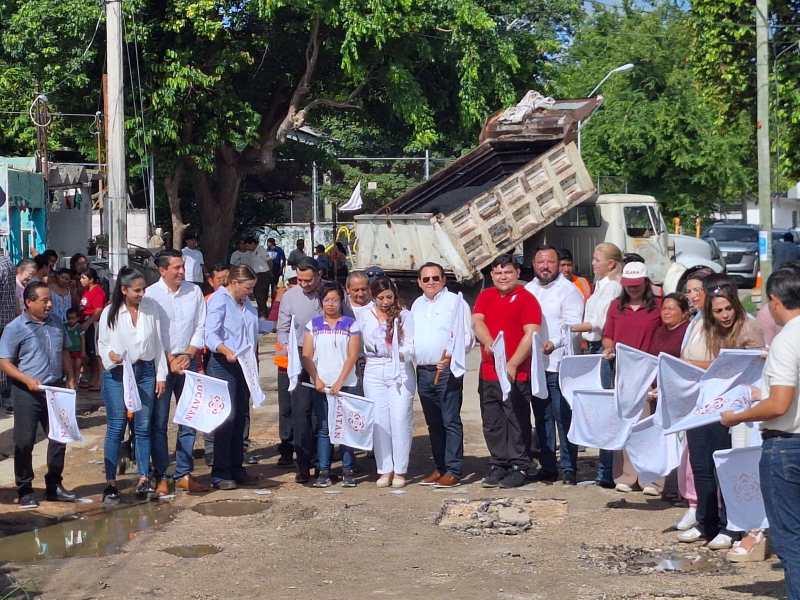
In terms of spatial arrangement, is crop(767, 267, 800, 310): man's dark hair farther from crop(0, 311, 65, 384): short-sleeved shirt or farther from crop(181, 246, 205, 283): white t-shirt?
crop(181, 246, 205, 283): white t-shirt

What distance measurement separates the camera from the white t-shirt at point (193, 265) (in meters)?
20.9

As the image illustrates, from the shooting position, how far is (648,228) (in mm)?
23656

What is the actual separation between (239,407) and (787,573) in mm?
5403

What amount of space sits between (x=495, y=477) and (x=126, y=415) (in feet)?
9.87

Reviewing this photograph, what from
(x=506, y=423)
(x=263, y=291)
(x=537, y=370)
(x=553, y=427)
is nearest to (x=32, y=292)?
(x=506, y=423)

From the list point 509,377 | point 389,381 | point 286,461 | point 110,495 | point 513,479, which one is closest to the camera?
point 110,495

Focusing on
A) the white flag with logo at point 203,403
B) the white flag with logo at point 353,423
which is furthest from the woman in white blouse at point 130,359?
the white flag with logo at point 353,423

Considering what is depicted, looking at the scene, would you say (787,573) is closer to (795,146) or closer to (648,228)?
(648,228)

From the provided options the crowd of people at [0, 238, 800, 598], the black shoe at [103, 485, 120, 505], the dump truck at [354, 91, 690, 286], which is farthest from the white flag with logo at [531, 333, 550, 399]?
the dump truck at [354, 91, 690, 286]

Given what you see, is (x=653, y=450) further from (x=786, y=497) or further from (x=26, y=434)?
(x=26, y=434)

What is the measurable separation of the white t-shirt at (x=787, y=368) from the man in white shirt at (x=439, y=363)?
4.39m

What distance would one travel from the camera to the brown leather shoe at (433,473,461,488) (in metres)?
10.0

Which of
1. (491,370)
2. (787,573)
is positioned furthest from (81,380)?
(787,573)

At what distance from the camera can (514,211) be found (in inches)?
858
